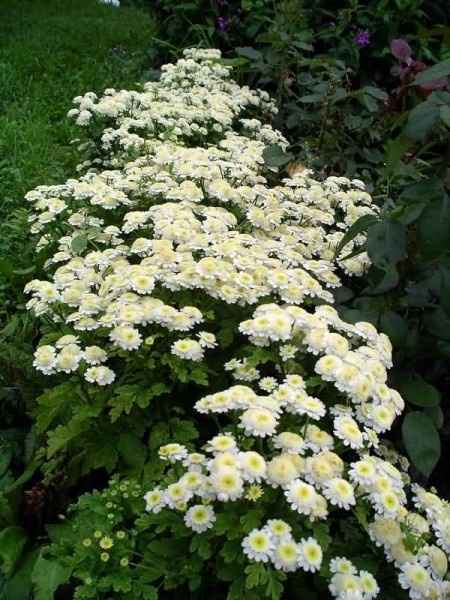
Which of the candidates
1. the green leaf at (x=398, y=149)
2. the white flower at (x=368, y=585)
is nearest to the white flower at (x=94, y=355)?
the white flower at (x=368, y=585)

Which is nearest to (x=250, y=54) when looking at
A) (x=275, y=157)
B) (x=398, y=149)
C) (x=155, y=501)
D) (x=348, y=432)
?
(x=275, y=157)

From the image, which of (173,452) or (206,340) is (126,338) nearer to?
(206,340)

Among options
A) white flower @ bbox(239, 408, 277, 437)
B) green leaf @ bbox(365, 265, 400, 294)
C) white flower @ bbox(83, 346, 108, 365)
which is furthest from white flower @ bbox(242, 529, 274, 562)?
green leaf @ bbox(365, 265, 400, 294)

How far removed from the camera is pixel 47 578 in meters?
1.92

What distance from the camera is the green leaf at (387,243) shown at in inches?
89.2

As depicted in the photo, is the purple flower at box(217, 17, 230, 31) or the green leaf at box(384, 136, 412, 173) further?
the purple flower at box(217, 17, 230, 31)

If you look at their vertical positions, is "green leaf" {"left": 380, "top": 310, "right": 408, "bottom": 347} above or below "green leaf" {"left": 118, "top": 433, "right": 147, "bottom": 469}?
above

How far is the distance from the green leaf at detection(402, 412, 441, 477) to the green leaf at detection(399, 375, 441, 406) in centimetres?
8

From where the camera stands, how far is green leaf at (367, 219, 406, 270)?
7.43 ft

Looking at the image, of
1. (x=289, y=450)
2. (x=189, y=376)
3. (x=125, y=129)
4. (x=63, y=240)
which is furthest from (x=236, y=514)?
(x=125, y=129)

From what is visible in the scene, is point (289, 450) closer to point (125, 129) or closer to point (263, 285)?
point (263, 285)

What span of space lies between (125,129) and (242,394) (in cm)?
229

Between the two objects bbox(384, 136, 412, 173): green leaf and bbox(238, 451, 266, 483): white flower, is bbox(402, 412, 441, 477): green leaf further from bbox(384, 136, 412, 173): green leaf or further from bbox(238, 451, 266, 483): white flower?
bbox(384, 136, 412, 173): green leaf

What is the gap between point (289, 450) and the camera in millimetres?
1598
